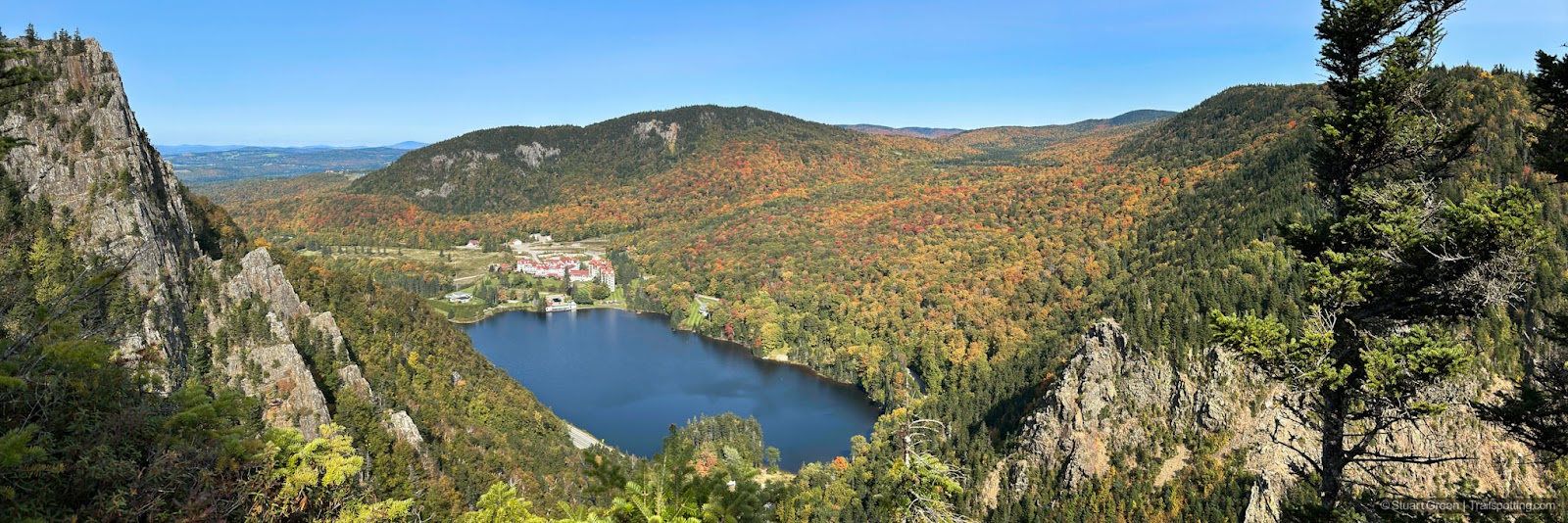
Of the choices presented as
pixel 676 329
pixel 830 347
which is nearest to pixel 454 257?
pixel 676 329

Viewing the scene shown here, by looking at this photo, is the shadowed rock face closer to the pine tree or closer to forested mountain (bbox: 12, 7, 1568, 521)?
forested mountain (bbox: 12, 7, 1568, 521)

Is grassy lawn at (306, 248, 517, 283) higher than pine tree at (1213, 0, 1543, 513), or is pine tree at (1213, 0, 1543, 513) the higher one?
pine tree at (1213, 0, 1543, 513)

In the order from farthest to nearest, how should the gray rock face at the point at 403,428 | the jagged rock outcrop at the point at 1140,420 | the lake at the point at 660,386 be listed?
1. the lake at the point at 660,386
2. the jagged rock outcrop at the point at 1140,420
3. the gray rock face at the point at 403,428

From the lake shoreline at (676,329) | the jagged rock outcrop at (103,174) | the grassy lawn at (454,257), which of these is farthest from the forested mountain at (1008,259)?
the jagged rock outcrop at (103,174)

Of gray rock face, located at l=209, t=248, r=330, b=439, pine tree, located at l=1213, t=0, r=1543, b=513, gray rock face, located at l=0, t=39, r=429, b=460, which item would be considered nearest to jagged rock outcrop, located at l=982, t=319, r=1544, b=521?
pine tree, located at l=1213, t=0, r=1543, b=513

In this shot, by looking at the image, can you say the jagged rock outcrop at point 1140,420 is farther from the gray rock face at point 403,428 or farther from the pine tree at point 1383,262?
the gray rock face at point 403,428

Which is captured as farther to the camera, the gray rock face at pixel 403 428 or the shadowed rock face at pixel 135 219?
the gray rock face at pixel 403 428
